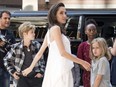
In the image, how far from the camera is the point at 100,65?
14.7ft

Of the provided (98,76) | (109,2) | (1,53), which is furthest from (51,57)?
(109,2)

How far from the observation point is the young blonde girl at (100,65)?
14.5ft

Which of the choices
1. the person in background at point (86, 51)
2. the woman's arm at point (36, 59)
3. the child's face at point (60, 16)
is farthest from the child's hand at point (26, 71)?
the person in background at point (86, 51)

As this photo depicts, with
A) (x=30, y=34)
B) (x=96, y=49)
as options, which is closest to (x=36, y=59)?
(x=30, y=34)

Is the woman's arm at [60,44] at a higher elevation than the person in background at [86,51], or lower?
higher

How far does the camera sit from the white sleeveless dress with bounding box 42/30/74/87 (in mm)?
4062

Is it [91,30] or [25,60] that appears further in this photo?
[91,30]

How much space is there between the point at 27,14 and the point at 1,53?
1895 mm

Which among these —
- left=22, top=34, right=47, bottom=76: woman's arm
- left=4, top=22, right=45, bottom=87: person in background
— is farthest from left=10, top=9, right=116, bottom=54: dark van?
left=22, top=34, right=47, bottom=76: woman's arm

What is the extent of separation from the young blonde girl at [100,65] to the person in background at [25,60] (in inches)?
28.8

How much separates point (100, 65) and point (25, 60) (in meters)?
1.02

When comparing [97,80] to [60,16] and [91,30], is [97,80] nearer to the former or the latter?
[60,16]

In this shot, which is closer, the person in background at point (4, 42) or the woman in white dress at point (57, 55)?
the woman in white dress at point (57, 55)

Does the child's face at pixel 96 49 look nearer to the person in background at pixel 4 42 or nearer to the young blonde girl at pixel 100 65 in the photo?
the young blonde girl at pixel 100 65
